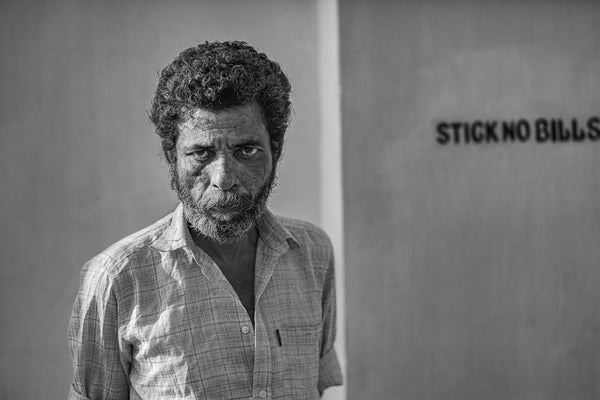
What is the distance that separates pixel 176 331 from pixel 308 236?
0.59m

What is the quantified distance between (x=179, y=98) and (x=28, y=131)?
6.42ft

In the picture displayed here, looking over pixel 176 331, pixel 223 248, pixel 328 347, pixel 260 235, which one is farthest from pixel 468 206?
pixel 176 331

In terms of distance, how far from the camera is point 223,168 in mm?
1936

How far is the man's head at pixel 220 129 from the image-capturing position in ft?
6.34

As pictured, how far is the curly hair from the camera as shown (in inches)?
75.7

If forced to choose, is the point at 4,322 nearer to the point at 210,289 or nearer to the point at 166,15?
the point at 166,15

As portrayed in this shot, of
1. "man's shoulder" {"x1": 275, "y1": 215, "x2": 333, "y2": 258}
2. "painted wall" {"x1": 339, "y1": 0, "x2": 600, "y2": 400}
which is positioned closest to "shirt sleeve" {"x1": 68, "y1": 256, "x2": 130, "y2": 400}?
"man's shoulder" {"x1": 275, "y1": 215, "x2": 333, "y2": 258}

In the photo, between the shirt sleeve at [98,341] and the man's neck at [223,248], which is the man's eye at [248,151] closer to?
the man's neck at [223,248]

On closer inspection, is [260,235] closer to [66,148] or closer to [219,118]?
[219,118]

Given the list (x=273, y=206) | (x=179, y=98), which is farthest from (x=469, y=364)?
(x=179, y=98)

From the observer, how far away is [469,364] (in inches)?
152

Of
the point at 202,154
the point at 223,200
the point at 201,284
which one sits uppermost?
the point at 202,154

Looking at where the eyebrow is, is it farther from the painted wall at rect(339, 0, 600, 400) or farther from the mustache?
the painted wall at rect(339, 0, 600, 400)

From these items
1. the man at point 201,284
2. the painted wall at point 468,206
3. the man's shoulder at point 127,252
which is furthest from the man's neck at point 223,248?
the painted wall at point 468,206
